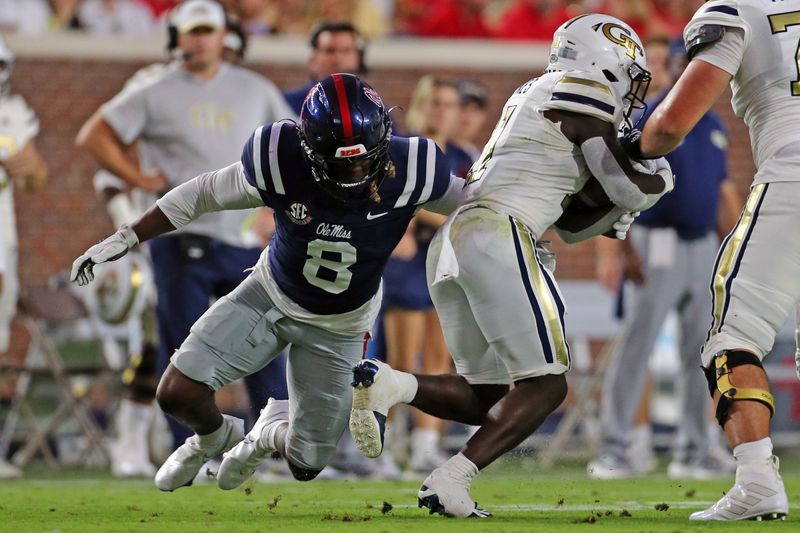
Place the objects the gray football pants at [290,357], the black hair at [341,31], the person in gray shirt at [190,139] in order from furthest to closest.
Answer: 1. the black hair at [341,31]
2. the person in gray shirt at [190,139]
3. the gray football pants at [290,357]

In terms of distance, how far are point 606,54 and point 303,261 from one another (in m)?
1.27

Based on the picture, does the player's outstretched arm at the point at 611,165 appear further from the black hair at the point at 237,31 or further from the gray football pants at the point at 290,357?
the black hair at the point at 237,31

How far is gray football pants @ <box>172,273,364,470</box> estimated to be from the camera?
16.3 ft

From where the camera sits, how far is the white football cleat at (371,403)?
4371 millimetres

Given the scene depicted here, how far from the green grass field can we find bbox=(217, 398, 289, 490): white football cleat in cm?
12

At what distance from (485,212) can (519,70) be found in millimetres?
7369

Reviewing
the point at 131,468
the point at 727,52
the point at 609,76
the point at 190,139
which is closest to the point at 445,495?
the point at 609,76

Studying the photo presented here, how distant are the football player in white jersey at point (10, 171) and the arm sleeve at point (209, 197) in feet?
10.2

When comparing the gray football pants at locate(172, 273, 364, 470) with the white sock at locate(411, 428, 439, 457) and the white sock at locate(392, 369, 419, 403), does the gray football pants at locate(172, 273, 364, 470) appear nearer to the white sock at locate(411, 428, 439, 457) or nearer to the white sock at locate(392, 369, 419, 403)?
the white sock at locate(392, 369, 419, 403)

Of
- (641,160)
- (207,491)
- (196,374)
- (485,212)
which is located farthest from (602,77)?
(207,491)

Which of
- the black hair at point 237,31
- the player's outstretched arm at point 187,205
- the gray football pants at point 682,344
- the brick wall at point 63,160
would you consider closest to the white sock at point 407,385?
the player's outstretched arm at point 187,205

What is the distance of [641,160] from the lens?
4.70 metres

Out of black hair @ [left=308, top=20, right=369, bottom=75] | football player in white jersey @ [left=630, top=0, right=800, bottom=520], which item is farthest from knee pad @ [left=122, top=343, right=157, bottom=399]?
football player in white jersey @ [left=630, top=0, right=800, bottom=520]

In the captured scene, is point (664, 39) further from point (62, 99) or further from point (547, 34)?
point (62, 99)
